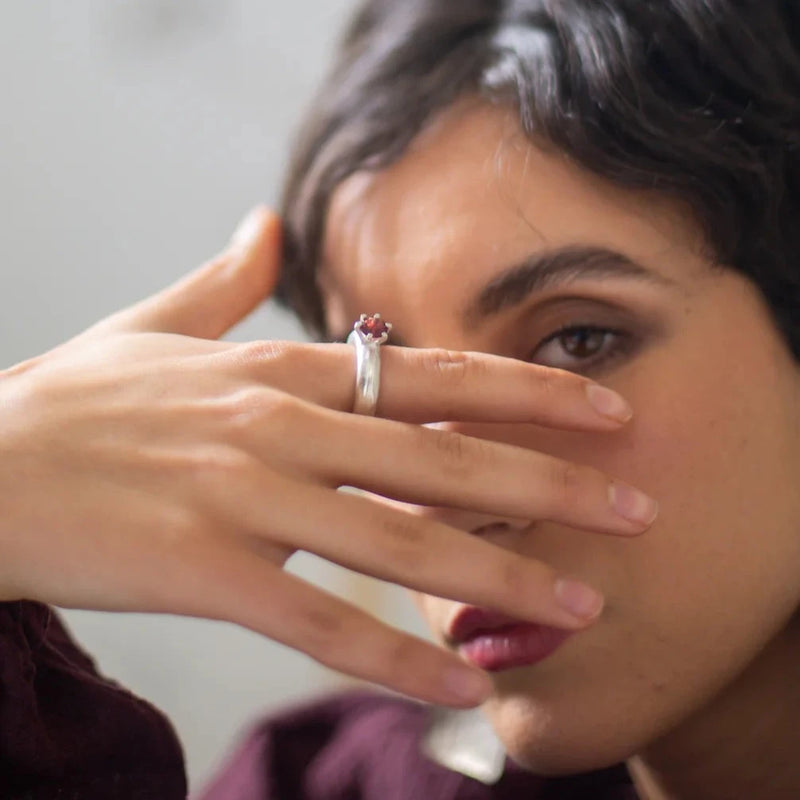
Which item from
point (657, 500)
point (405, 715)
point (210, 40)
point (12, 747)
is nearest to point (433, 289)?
point (657, 500)

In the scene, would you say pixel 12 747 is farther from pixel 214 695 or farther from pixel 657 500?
pixel 214 695

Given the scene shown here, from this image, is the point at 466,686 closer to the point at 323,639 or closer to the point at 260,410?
the point at 323,639

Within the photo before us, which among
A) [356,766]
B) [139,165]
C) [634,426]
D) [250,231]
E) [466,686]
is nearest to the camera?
[466,686]

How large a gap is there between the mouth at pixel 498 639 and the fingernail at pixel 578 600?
122 mm

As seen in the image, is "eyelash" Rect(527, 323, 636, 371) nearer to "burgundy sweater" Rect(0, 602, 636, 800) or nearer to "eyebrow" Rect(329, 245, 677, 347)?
"eyebrow" Rect(329, 245, 677, 347)

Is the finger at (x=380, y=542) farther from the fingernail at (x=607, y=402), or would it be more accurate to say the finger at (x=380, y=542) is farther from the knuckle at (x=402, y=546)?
the fingernail at (x=607, y=402)

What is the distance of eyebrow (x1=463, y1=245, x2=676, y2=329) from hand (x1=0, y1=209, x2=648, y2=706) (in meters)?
0.09

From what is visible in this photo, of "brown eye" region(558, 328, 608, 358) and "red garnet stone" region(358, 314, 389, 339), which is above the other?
"red garnet stone" region(358, 314, 389, 339)

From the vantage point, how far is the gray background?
1573 mm

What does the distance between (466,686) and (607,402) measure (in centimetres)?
20

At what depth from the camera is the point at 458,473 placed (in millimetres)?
604

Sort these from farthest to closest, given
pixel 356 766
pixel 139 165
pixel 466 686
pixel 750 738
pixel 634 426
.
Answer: pixel 139 165 < pixel 356 766 < pixel 750 738 < pixel 634 426 < pixel 466 686

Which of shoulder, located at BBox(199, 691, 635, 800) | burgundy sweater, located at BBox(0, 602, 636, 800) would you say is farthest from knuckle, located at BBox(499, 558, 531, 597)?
shoulder, located at BBox(199, 691, 635, 800)

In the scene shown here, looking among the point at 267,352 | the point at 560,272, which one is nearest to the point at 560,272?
the point at 560,272
